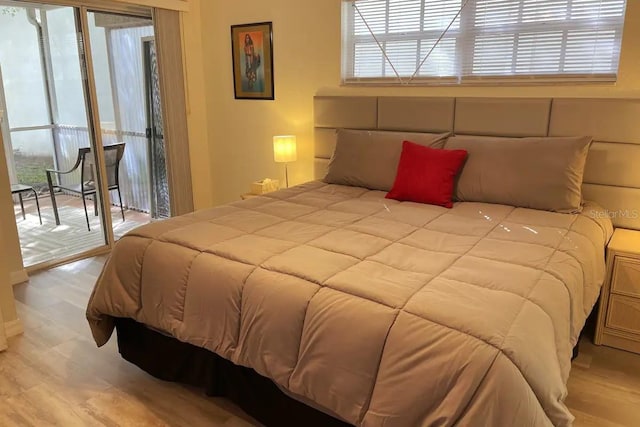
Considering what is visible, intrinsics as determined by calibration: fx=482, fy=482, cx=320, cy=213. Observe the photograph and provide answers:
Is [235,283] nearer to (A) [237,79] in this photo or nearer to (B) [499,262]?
(B) [499,262]

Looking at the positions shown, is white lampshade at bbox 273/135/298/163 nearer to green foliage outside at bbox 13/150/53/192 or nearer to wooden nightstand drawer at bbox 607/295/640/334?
green foliage outside at bbox 13/150/53/192

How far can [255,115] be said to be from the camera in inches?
172

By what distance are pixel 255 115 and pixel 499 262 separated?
9.75 feet

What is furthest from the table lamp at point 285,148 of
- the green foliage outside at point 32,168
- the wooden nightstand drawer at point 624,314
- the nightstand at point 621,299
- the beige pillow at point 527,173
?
the wooden nightstand drawer at point 624,314

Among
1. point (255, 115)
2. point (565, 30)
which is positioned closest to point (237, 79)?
point (255, 115)

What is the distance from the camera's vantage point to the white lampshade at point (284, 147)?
385 cm

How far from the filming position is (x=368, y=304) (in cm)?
158

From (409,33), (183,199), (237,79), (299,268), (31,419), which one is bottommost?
(31,419)

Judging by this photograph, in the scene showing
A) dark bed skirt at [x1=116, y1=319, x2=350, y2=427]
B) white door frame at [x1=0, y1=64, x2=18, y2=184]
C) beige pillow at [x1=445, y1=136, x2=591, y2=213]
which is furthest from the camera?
white door frame at [x1=0, y1=64, x2=18, y2=184]

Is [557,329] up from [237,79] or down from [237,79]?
down

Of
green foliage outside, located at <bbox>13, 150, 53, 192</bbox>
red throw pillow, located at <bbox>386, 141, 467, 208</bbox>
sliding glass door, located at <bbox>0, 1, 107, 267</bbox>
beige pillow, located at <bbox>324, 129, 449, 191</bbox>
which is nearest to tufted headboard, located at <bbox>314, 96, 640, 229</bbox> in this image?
beige pillow, located at <bbox>324, 129, 449, 191</bbox>

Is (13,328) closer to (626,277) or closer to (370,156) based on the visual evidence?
(370,156)

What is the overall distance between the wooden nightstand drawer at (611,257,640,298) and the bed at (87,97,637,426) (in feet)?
0.37

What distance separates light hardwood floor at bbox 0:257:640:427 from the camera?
2.08 metres
